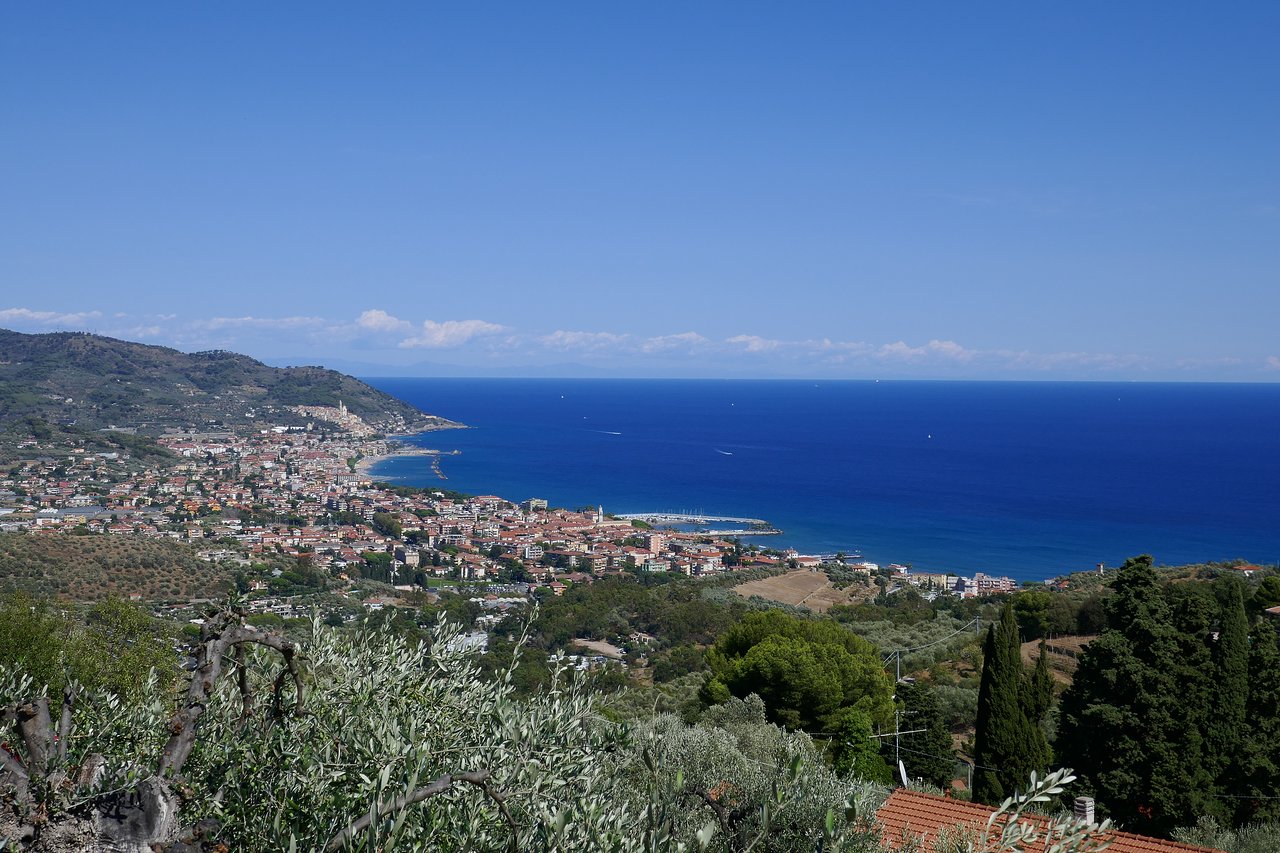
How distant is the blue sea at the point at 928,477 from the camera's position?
49.9 m

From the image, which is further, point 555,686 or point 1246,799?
point 1246,799

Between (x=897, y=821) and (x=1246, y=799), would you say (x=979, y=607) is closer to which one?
(x=1246, y=799)

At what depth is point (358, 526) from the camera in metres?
49.6

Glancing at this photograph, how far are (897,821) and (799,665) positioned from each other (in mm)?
7196

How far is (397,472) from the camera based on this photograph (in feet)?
249

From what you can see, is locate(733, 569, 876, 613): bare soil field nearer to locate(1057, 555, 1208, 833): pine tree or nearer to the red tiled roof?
locate(1057, 555, 1208, 833): pine tree

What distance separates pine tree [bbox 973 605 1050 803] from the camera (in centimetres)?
1177

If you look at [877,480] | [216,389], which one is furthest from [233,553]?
[216,389]

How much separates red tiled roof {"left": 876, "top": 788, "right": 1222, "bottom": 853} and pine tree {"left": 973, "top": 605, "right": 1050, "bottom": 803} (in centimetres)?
383

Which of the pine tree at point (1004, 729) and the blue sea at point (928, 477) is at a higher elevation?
the pine tree at point (1004, 729)

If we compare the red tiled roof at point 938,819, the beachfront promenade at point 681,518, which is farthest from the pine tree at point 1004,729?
the beachfront promenade at point 681,518

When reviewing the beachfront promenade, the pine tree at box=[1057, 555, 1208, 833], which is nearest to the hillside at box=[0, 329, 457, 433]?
the beachfront promenade

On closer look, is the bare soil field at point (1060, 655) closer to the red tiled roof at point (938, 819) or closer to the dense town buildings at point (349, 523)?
the red tiled roof at point (938, 819)

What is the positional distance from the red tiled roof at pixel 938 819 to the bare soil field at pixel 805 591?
2270 cm
